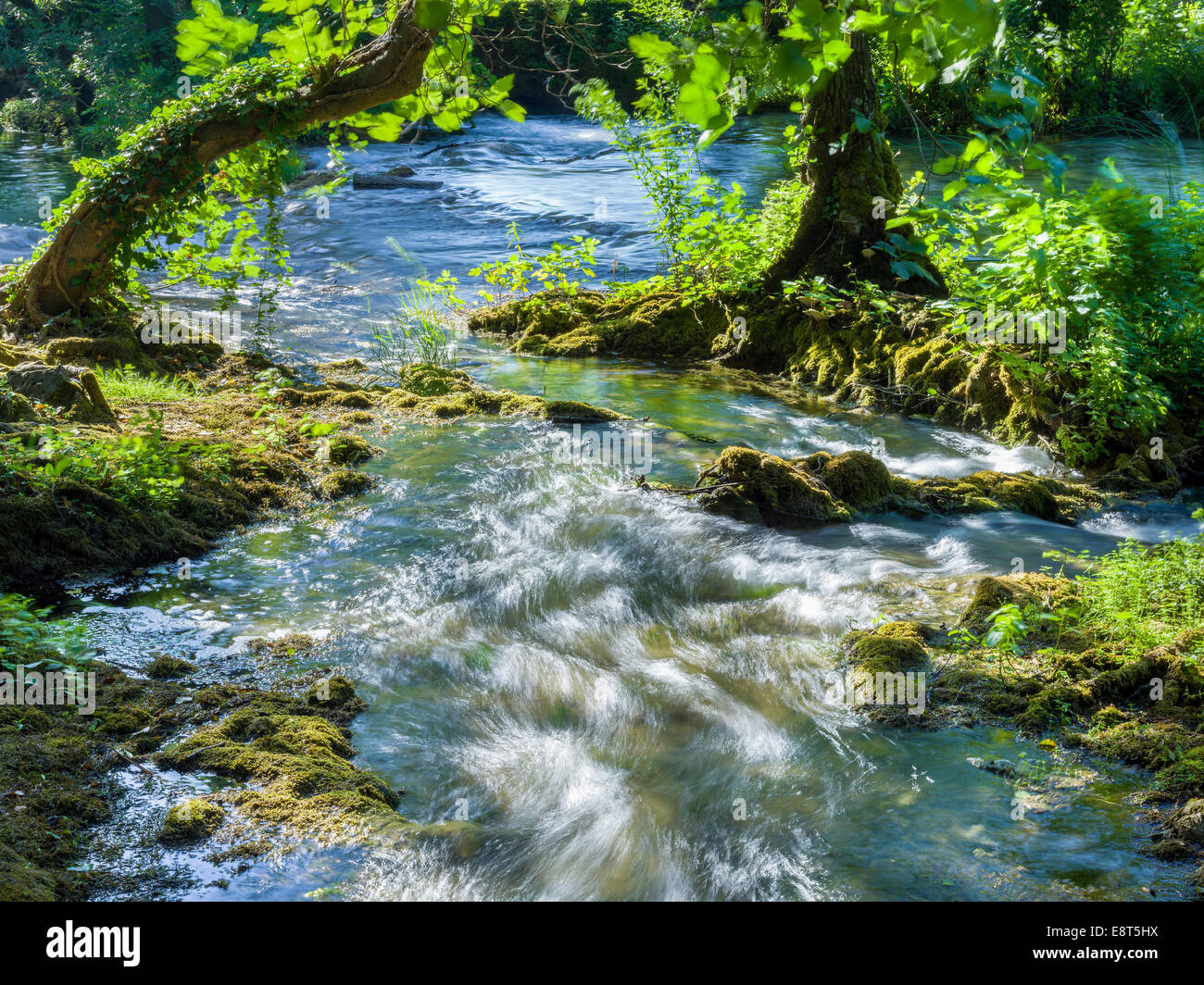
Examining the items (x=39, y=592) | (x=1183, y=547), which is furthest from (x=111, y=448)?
(x=1183, y=547)

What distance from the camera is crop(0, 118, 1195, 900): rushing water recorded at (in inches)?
152

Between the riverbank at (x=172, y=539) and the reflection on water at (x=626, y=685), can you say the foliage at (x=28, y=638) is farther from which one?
the reflection on water at (x=626, y=685)

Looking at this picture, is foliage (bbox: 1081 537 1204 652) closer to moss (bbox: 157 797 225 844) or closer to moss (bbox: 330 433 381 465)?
moss (bbox: 157 797 225 844)

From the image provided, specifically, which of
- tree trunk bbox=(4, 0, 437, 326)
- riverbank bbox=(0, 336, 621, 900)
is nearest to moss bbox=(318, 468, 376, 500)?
riverbank bbox=(0, 336, 621, 900)

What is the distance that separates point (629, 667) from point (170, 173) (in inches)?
315

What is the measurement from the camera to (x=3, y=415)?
22.8ft

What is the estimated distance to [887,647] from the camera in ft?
17.7

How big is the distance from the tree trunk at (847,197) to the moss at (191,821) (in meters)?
9.50

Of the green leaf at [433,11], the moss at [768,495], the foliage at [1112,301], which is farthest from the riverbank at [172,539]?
the foliage at [1112,301]

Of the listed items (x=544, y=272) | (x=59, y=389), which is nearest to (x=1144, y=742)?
(x=59, y=389)

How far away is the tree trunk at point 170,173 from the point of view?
10023mm

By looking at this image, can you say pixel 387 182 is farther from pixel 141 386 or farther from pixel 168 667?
pixel 168 667

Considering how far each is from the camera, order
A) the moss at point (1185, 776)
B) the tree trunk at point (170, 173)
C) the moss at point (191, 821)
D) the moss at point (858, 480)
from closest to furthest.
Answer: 1. the moss at point (191, 821)
2. the moss at point (1185, 776)
3. the moss at point (858, 480)
4. the tree trunk at point (170, 173)

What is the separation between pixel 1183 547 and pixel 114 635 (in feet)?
20.3
